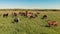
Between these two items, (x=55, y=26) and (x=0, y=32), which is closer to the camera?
(x=0, y=32)

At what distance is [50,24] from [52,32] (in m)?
2.67

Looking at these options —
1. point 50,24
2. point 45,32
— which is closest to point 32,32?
point 45,32

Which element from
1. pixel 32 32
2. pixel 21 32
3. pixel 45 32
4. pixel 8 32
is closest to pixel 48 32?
pixel 45 32

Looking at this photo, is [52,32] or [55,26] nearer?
[52,32]

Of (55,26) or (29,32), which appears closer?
(29,32)

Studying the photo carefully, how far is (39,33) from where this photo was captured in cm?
1455

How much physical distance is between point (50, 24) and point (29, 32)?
369 cm

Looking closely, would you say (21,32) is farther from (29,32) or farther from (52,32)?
(52,32)

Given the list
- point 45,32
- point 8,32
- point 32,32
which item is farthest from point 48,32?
point 8,32

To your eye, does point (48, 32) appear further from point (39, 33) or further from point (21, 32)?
point (21, 32)

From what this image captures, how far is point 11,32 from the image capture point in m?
14.6

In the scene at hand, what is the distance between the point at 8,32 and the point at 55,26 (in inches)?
213

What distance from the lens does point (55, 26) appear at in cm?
1764

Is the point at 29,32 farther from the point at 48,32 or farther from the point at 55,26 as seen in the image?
the point at 55,26
